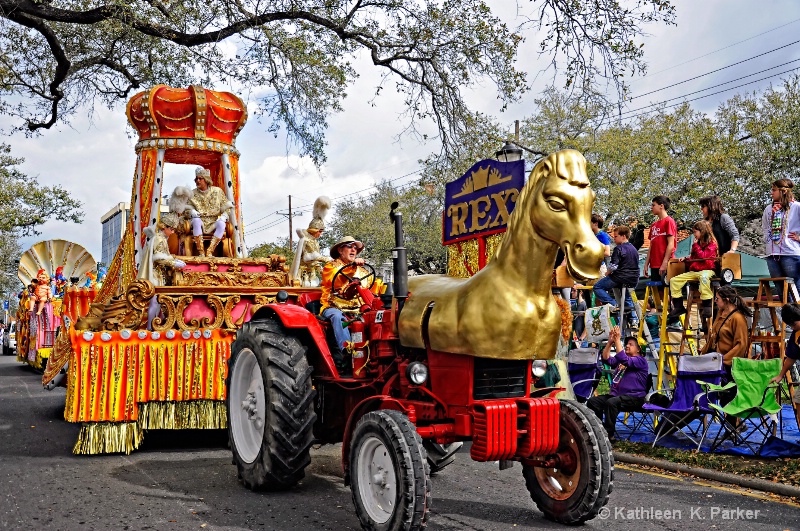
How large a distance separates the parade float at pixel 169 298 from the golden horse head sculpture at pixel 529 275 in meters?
3.00

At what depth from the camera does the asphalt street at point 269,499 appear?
500 cm

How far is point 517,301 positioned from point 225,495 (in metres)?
2.86

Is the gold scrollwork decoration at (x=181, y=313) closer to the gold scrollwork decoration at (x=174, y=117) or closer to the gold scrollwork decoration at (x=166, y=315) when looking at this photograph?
the gold scrollwork decoration at (x=166, y=315)

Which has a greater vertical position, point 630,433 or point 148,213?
point 148,213

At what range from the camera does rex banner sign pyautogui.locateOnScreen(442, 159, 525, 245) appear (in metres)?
7.00

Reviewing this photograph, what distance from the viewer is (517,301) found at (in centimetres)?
434

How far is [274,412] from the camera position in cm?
550

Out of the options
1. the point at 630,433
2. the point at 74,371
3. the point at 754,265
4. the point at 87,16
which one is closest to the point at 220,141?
the point at 87,16

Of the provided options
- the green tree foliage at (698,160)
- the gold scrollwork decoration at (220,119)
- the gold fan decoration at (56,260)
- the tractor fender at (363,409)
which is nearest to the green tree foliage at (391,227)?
the green tree foliage at (698,160)

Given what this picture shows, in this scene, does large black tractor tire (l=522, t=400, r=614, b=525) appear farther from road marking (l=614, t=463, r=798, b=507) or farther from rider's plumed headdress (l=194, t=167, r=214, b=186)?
rider's plumed headdress (l=194, t=167, r=214, b=186)

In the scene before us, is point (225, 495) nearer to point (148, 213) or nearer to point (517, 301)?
point (517, 301)

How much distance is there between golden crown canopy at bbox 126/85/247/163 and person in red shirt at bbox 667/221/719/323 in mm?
5991

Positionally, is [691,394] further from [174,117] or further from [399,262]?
[174,117]

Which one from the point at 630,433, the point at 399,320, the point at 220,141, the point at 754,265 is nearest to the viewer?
the point at 399,320
